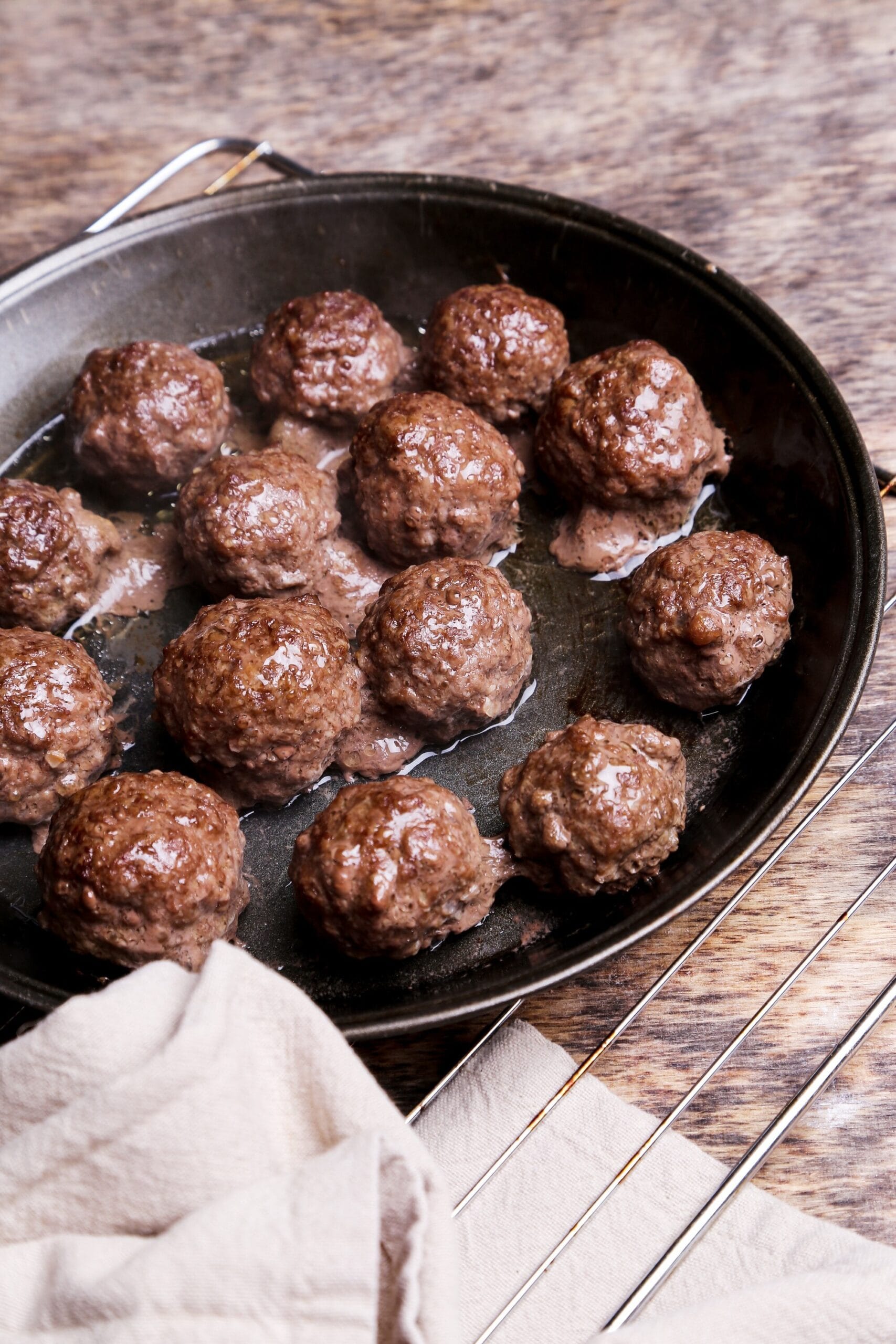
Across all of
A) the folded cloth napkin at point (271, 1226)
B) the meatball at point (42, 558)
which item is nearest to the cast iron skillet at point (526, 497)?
the meatball at point (42, 558)

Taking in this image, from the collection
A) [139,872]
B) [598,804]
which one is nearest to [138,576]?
[139,872]

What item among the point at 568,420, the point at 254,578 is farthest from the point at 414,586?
the point at 568,420

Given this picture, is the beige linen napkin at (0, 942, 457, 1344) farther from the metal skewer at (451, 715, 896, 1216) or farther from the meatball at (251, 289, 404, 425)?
the meatball at (251, 289, 404, 425)

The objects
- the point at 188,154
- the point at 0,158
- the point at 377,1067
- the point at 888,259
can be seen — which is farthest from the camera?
the point at 0,158

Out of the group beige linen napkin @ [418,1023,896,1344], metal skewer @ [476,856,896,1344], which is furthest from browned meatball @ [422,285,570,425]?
beige linen napkin @ [418,1023,896,1344]

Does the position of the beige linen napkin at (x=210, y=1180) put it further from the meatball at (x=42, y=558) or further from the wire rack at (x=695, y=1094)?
the meatball at (x=42, y=558)

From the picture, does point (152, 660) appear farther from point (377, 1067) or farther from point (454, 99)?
point (454, 99)
